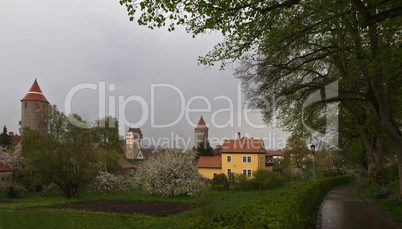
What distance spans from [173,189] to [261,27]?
17949 millimetres

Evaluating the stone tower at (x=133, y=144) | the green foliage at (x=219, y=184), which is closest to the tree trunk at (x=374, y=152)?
the green foliage at (x=219, y=184)

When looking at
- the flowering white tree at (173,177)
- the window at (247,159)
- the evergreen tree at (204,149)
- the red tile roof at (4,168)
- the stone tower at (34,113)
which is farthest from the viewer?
the evergreen tree at (204,149)

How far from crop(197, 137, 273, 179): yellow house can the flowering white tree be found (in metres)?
21.7

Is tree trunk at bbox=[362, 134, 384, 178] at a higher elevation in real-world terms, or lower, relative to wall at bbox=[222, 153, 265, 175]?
higher

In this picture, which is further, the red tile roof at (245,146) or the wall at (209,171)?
the wall at (209,171)

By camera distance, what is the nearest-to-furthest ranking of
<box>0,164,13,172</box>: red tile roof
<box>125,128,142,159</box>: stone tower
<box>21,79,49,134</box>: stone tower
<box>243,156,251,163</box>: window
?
<box>0,164,13,172</box>: red tile roof < <box>243,156,251,163</box>: window < <box>21,79,49,134</box>: stone tower < <box>125,128,142,159</box>: stone tower

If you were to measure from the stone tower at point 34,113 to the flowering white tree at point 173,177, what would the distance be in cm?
4356

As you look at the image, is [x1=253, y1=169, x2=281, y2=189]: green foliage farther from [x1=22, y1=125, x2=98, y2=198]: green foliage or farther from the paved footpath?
the paved footpath

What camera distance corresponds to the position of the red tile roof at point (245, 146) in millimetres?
48062

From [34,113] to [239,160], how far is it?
141ft

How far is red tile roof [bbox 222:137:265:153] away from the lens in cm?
4806

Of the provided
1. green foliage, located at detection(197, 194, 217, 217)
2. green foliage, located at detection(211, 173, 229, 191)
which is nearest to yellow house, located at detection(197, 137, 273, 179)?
green foliage, located at detection(211, 173, 229, 191)

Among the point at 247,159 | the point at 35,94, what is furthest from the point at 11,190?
the point at 35,94

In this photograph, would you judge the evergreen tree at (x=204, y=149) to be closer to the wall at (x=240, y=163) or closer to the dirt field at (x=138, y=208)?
the wall at (x=240, y=163)
